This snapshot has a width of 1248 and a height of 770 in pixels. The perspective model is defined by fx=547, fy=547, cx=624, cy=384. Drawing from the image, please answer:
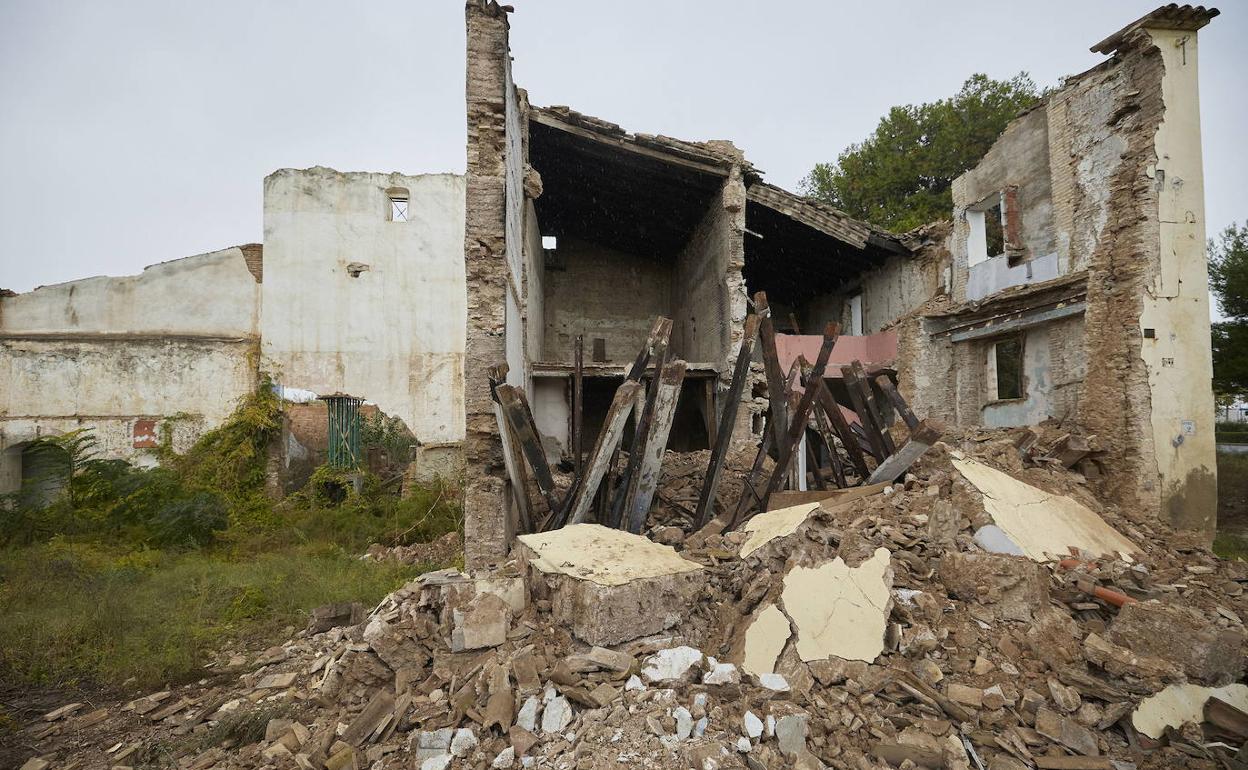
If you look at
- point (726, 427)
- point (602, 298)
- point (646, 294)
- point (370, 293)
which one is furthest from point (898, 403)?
point (370, 293)

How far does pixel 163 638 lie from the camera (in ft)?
18.9

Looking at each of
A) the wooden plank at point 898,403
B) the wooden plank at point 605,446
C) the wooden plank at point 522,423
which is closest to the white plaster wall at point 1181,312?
the wooden plank at point 898,403

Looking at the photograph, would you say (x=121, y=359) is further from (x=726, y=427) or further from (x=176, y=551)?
(x=726, y=427)

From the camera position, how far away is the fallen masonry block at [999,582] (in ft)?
12.3

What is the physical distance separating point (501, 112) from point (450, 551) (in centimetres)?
681

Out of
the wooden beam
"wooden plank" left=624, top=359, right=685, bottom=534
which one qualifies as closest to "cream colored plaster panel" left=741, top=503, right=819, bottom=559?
"wooden plank" left=624, top=359, right=685, bottom=534

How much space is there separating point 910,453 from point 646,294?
1082 centimetres

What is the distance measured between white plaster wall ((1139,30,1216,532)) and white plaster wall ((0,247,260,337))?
1817 cm

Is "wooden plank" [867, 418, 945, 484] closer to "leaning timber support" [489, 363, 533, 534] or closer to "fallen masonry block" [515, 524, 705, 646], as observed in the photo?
"fallen masonry block" [515, 524, 705, 646]

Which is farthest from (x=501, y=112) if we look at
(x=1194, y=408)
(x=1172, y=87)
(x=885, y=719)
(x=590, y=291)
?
(x=1194, y=408)

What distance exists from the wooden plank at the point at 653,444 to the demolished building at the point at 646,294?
1.89 metres

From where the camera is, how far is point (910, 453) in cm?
540

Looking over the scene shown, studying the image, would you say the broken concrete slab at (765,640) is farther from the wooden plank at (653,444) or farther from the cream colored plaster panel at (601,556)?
the wooden plank at (653,444)

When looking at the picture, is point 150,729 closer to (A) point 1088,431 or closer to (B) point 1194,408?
(A) point 1088,431
